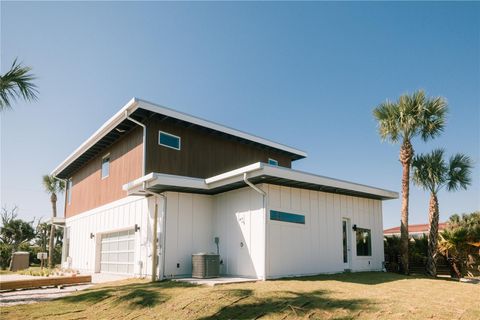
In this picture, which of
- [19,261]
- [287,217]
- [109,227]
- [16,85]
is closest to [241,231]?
[287,217]

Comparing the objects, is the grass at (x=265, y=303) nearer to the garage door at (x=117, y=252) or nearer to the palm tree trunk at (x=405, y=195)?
the garage door at (x=117, y=252)

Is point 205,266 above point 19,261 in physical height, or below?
above

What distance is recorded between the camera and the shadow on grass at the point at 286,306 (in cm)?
631

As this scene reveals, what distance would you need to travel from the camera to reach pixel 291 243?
11039 mm

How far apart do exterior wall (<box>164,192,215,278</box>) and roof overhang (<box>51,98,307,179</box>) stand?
10.0ft

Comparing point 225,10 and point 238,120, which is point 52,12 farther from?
point 238,120

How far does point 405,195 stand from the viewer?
1426 centimetres

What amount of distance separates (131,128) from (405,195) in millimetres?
10900

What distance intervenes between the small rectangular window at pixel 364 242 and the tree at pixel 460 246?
3086mm

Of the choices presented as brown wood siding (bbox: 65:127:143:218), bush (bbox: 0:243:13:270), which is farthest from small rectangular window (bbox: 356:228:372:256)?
bush (bbox: 0:243:13:270)

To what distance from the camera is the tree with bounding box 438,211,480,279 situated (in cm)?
1402

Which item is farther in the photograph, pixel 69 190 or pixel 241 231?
pixel 69 190

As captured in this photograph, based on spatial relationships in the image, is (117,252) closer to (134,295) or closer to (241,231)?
(241,231)

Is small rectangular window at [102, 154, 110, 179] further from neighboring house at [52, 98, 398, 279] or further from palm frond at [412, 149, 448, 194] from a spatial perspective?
palm frond at [412, 149, 448, 194]
